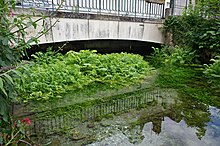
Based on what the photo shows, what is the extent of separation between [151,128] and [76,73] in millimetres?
2434

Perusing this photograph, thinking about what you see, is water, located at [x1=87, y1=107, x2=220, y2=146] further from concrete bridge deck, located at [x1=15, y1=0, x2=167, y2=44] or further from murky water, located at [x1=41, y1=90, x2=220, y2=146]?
concrete bridge deck, located at [x1=15, y1=0, x2=167, y2=44]

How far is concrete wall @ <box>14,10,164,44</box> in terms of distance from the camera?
4776 millimetres

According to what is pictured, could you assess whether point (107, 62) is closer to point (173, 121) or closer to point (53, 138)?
point (173, 121)

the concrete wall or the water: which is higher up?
the concrete wall

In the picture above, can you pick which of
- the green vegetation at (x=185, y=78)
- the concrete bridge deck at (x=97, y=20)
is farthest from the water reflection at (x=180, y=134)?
the concrete bridge deck at (x=97, y=20)

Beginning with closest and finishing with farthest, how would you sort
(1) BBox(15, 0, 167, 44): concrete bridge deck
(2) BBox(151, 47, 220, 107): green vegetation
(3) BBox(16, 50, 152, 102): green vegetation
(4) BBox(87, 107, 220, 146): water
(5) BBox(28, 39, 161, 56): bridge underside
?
1. (4) BBox(87, 107, 220, 146): water
2. (3) BBox(16, 50, 152, 102): green vegetation
3. (2) BBox(151, 47, 220, 107): green vegetation
4. (1) BBox(15, 0, 167, 44): concrete bridge deck
5. (5) BBox(28, 39, 161, 56): bridge underside

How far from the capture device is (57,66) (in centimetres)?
447

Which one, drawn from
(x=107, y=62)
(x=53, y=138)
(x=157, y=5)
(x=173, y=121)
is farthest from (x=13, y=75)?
(x=157, y=5)

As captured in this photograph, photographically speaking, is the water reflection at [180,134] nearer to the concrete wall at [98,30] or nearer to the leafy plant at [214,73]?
the leafy plant at [214,73]

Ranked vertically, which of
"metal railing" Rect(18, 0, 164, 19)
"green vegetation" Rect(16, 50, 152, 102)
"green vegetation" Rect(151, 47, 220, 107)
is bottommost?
"green vegetation" Rect(151, 47, 220, 107)

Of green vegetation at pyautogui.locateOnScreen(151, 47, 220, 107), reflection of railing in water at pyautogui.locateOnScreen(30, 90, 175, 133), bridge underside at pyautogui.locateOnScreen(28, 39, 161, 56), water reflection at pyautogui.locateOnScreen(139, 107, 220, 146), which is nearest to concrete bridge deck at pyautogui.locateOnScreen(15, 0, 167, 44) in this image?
bridge underside at pyautogui.locateOnScreen(28, 39, 161, 56)

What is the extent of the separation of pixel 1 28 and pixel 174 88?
3.42 metres

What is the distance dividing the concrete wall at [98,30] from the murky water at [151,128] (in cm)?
219

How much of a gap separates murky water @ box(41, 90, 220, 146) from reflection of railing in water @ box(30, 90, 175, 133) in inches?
4.5
